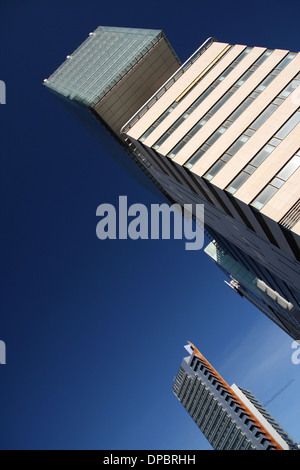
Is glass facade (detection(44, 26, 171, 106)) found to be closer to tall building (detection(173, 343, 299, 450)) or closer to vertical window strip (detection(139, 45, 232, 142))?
vertical window strip (detection(139, 45, 232, 142))

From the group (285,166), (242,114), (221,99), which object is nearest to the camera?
(285,166)

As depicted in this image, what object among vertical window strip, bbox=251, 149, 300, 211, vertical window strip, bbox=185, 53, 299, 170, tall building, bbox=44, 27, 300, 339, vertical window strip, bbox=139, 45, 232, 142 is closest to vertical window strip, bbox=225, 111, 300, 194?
tall building, bbox=44, 27, 300, 339

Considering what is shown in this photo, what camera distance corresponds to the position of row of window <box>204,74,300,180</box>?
3098 cm

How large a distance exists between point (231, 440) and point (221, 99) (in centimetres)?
16680

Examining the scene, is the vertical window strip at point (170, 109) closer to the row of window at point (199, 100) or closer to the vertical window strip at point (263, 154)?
the row of window at point (199, 100)

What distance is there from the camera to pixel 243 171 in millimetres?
29094

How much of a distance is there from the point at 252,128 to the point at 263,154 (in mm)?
4006

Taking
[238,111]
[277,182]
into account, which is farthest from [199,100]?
[277,182]

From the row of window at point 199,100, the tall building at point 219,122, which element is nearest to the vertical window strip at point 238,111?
the tall building at point 219,122

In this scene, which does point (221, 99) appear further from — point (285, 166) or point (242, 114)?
point (285, 166)
